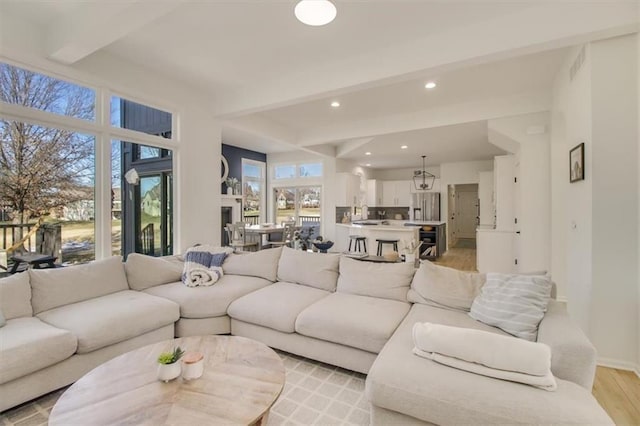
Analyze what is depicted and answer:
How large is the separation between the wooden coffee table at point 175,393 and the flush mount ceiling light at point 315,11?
94.5 inches

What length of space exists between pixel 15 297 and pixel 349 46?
143 inches

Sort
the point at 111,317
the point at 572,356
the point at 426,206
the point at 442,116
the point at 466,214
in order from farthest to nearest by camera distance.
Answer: the point at 466,214, the point at 426,206, the point at 442,116, the point at 111,317, the point at 572,356

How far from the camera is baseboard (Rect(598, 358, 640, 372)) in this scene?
2.33 metres

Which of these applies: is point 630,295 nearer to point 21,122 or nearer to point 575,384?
point 575,384

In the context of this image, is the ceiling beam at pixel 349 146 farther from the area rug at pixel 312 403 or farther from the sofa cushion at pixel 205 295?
the area rug at pixel 312 403

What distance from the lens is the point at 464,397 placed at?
4.44ft

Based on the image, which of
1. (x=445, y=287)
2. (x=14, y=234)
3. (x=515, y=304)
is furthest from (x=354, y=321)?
(x=14, y=234)

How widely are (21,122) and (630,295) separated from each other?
5.51 m

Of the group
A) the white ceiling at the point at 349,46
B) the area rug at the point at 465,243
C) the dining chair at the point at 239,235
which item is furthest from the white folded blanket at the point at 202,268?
the area rug at the point at 465,243

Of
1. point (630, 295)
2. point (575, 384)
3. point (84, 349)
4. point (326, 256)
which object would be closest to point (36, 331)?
point (84, 349)

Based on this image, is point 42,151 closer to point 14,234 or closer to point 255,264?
point 14,234

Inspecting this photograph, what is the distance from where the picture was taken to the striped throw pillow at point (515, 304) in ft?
6.20

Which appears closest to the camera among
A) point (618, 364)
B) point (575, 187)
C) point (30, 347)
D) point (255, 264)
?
point (30, 347)

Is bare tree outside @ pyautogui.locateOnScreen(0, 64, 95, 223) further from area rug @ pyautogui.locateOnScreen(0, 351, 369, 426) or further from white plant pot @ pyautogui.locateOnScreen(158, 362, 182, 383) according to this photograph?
white plant pot @ pyautogui.locateOnScreen(158, 362, 182, 383)
